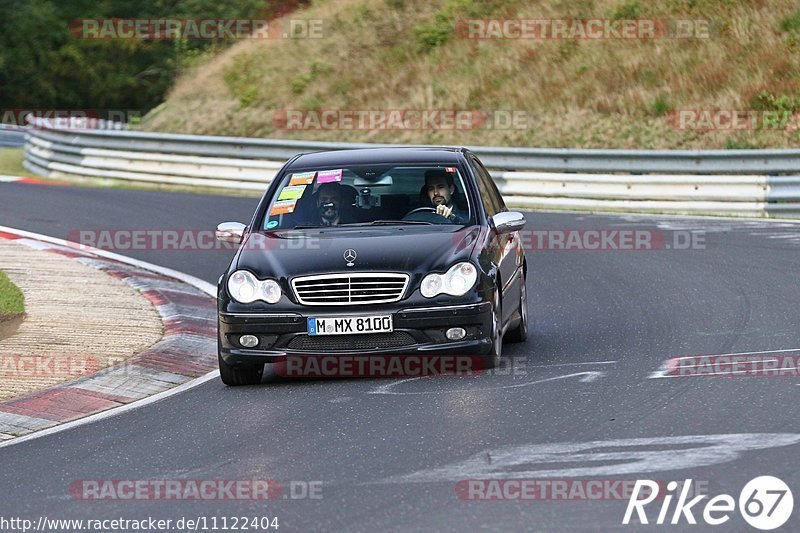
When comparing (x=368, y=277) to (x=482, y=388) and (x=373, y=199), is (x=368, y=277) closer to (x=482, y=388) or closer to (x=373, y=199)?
(x=482, y=388)

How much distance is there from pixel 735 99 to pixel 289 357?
19.1 metres

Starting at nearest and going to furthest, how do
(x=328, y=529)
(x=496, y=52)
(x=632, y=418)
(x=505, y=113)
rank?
(x=328, y=529), (x=632, y=418), (x=505, y=113), (x=496, y=52)

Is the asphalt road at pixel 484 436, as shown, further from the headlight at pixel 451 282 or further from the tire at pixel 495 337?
the headlight at pixel 451 282

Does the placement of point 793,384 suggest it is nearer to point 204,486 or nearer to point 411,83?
point 204,486

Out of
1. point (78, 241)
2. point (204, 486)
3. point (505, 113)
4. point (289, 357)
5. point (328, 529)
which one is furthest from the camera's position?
point (505, 113)

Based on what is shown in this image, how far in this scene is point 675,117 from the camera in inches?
1060

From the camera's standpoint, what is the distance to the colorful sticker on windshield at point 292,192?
10680mm

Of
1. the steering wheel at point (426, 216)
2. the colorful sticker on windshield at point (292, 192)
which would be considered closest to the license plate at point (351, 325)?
the steering wheel at point (426, 216)

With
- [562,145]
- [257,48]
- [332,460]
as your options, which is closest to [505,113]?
[562,145]

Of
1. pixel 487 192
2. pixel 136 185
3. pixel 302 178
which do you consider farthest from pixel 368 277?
pixel 136 185

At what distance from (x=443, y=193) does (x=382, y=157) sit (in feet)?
2.16

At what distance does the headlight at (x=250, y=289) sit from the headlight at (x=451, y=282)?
0.97 meters

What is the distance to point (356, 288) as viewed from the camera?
9398 millimetres

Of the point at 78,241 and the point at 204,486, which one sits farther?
the point at 78,241
